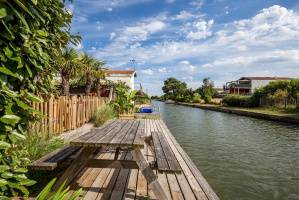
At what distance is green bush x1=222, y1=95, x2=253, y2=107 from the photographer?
144 ft

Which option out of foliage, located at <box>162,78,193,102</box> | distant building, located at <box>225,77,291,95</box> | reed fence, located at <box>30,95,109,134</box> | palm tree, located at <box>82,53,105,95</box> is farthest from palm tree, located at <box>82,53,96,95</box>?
foliage, located at <box>162,78,193,102</box>

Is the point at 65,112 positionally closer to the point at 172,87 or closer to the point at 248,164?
the point at 248,164

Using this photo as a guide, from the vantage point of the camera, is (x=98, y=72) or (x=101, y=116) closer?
(x=101, y=116)

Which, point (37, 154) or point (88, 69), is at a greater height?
point (88, 69)

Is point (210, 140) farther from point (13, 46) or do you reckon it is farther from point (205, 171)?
point (13, 46)

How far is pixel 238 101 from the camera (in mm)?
46562

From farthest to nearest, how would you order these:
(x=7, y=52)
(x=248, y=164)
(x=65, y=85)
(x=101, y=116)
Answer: (x=65, y=85), (x=101, y=116), (x=248, y=164), (x=7, y=52)

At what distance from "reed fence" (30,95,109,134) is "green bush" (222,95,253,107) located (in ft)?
112

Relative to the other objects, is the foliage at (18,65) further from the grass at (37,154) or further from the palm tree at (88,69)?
the palm tree at (88,69)

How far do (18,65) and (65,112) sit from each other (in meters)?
8.77

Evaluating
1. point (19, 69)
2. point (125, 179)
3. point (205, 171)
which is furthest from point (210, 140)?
point (19, 69)

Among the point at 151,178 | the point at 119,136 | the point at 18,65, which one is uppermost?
the point at 18,65

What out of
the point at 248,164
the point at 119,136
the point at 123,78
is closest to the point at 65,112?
the point at 248,164

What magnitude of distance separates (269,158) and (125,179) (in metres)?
7.39
